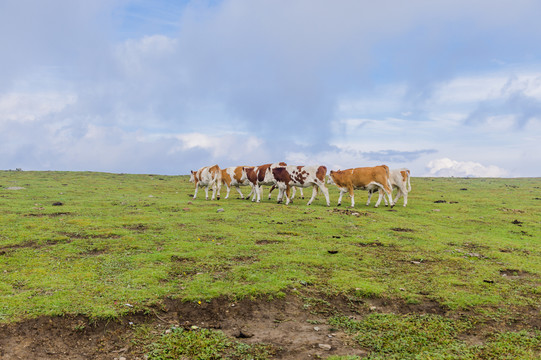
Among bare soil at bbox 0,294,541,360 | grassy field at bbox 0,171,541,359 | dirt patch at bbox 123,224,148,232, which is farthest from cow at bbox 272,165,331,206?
bare soil at bbox 0,294,541,360

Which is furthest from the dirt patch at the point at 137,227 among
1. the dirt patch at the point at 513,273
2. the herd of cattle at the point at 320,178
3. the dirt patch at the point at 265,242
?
the dirt patch at the point at 513,273

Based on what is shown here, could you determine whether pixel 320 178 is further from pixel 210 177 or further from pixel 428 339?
pixel 428 339

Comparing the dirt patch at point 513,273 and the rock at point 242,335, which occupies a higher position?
the dirt patch at point 513,273

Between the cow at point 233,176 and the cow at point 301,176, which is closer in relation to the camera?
the cow at point 301,176

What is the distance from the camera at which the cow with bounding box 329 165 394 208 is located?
920 inches

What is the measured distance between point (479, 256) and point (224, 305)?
8.77 meters

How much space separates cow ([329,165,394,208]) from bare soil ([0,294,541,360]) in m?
16.1

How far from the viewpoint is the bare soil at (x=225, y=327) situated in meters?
5.83

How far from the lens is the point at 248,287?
804 centimetres

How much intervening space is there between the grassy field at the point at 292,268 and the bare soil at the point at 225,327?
0.23m

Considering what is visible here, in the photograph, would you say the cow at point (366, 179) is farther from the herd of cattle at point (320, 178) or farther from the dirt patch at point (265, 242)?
the dirt patch at point (265, 242)

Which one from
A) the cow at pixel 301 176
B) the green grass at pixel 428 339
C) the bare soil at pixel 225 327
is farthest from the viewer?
the cow at pixel 301 176

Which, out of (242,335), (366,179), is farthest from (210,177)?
(242,335)

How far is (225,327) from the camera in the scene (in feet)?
21.8
